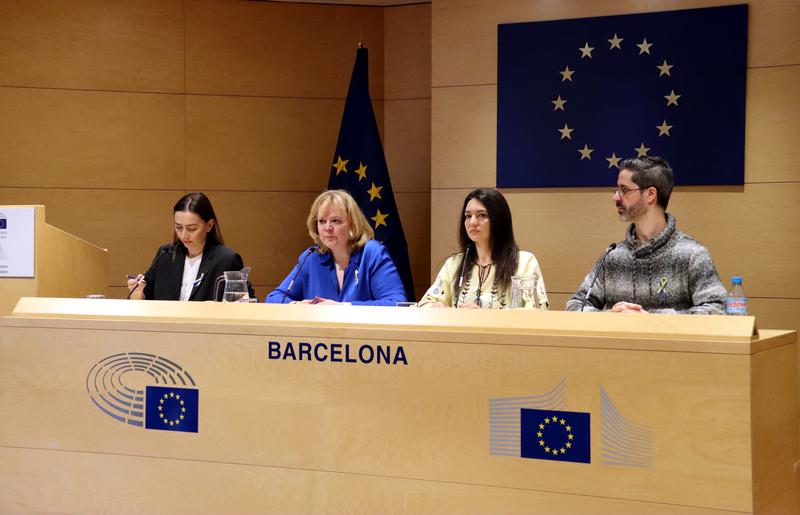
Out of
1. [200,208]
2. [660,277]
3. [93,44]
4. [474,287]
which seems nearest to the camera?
[660,277]

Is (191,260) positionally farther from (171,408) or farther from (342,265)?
(171,408)

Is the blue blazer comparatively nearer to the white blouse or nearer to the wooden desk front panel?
the white blouse

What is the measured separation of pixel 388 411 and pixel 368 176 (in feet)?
10.4

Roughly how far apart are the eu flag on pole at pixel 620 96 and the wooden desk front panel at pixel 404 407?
272 centimetres

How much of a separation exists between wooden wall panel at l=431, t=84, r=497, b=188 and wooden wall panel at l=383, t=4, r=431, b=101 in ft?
2.57

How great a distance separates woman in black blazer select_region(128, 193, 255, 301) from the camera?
13.8 feet

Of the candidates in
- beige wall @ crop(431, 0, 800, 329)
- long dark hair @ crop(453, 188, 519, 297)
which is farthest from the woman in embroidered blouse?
beige wall @ crop(431, 0, 800, 329)

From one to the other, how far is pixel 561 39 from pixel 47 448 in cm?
351

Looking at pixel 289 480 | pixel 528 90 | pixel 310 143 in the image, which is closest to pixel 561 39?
pixel 528 90

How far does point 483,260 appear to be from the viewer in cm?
389

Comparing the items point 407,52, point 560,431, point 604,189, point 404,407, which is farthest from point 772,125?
point 404,407

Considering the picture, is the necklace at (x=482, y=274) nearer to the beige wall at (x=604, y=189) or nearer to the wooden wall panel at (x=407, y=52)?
the beige wall at (x=604, y=189)

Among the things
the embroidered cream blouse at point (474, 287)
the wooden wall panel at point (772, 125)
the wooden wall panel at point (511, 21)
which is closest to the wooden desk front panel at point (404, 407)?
the embroidered cream blouse at point (474, 287)

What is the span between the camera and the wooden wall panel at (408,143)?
6125 millimetres
